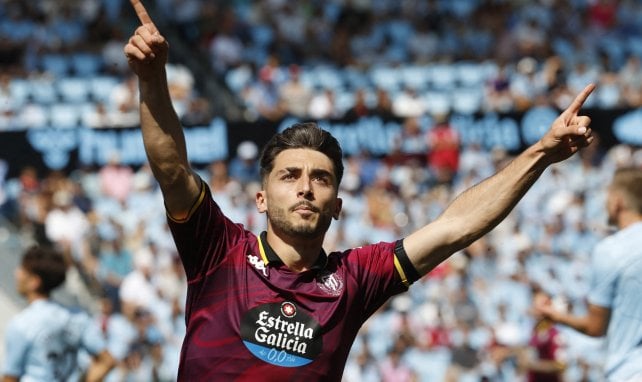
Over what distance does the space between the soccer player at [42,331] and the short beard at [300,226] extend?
3.22m

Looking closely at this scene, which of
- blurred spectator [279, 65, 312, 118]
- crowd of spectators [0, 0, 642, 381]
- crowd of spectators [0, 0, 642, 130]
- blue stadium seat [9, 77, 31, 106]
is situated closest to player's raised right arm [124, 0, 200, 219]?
crowd of spectators [0, 0, 642, 381]

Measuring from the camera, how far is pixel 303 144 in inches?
179

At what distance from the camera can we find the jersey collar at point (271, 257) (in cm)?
440

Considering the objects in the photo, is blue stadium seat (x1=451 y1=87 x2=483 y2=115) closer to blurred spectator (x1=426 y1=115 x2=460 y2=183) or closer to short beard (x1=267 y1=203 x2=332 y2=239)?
blurred spectator (x1=426 y1=115 x2=460 y2=183)

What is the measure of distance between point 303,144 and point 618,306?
6.89 feet

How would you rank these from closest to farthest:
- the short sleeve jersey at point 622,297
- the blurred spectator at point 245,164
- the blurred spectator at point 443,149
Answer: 1. the short sleeve jersey at point 622,297
2. the blurred spectator at point 245,164
3. the blurred spectator at point 443,149

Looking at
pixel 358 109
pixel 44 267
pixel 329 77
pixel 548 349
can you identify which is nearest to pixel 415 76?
pixel 329 77

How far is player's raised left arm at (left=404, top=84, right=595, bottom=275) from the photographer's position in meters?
4.54

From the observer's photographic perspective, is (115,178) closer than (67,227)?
No

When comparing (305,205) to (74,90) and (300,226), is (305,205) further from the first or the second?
(74,90)

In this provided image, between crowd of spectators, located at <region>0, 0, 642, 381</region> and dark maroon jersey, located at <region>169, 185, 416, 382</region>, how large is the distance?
8.03 m

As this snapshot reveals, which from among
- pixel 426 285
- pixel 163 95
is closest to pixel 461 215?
pixel 163 95

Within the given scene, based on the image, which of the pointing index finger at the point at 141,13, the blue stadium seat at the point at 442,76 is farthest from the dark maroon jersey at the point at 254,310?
the blue stadium seat at the point at 442,76

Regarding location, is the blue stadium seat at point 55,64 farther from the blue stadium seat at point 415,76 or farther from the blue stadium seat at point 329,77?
the blue stadium seat at point 415,76
